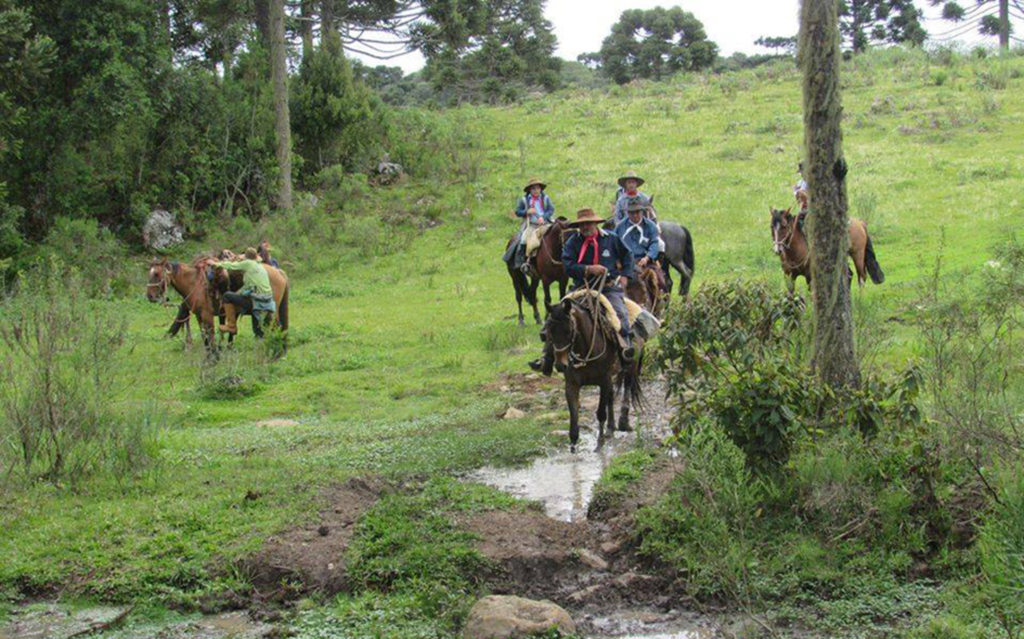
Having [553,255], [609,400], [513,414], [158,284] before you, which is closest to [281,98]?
[158,284]

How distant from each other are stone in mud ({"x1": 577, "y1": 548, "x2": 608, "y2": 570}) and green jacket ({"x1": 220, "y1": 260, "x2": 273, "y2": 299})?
10504 mm

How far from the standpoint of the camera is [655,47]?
203 feet

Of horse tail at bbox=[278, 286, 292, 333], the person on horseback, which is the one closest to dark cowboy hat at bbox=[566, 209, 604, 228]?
the person on horseback

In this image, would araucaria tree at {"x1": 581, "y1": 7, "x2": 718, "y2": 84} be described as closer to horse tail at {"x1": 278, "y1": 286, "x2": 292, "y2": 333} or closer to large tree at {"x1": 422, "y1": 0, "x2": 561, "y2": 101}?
large tree at {"x1": 422, "y1": 0, "x2": 561, "y2": 101}

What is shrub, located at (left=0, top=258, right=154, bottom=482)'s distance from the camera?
28.7ft

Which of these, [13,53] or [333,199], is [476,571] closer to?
[13,53]

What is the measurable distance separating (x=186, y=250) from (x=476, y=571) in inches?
861

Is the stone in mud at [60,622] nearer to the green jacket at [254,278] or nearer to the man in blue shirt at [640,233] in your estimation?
the man in blue shirt at [640,233]

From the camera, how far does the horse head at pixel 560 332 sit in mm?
9734

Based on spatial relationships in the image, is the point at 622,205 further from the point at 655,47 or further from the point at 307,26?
the point at 655,47

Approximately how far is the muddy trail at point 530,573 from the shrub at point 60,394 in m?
2.28

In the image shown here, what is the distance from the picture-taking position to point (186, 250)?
26.7m

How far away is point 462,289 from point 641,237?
9.33 meters

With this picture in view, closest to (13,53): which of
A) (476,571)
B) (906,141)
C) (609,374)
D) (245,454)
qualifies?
(245,454)
